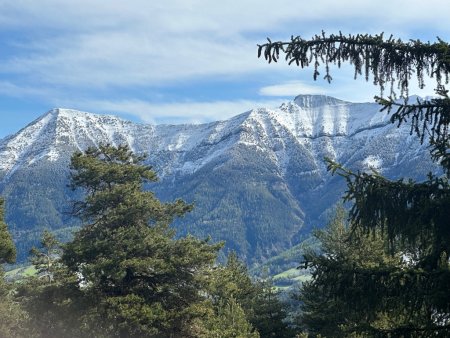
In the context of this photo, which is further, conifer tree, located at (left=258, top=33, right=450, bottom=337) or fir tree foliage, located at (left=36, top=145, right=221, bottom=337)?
fir tree foliage, located at (left=36, top=145, right=221, bottom=337)

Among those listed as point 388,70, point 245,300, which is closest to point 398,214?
point 388,70

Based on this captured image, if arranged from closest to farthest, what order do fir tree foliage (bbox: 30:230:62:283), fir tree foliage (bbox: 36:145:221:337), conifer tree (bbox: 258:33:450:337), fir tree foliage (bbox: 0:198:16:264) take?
conifer tree (bbox: 258:33:450:337) < fir tree foliage (bbox: 36:145:221:337) < fir tree foliage (bbox: 0:198:16:264) < fir tree foliage (bbox: 30:230:62:283)

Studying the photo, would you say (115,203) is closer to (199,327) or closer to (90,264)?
(90,264)

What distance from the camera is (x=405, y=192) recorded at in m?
9.20

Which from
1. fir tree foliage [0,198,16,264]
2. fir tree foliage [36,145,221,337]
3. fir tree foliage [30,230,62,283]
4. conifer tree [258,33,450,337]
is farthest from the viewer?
fir tree foliage [30,230,62,283]

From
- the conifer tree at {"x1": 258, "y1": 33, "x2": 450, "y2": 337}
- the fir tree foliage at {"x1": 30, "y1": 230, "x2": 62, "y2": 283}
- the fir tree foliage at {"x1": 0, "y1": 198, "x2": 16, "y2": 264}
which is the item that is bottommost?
the fir tree foliage at {"x1": 30, "y1": 230, "x2": 62, "y2": 283}

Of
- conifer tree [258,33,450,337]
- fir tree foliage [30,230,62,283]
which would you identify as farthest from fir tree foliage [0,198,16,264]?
conifer tree [258,33,450,337]

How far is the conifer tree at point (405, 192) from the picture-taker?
29.1 feet

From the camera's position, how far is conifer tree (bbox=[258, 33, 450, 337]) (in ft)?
29.1

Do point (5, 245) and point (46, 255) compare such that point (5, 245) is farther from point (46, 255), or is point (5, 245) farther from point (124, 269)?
point (124, 269)

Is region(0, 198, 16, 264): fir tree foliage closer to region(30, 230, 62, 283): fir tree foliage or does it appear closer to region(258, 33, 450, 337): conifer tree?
region(30, 230, 62, 283): fir tree foliage

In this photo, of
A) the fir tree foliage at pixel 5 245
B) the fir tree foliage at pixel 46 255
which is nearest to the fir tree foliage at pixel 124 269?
the fir tree foliage at pixel 5 245

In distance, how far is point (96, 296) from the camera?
1048 inches

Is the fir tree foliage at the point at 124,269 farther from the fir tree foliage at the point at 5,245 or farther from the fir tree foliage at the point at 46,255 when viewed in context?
the fir tree foliage at the point at 46,255
